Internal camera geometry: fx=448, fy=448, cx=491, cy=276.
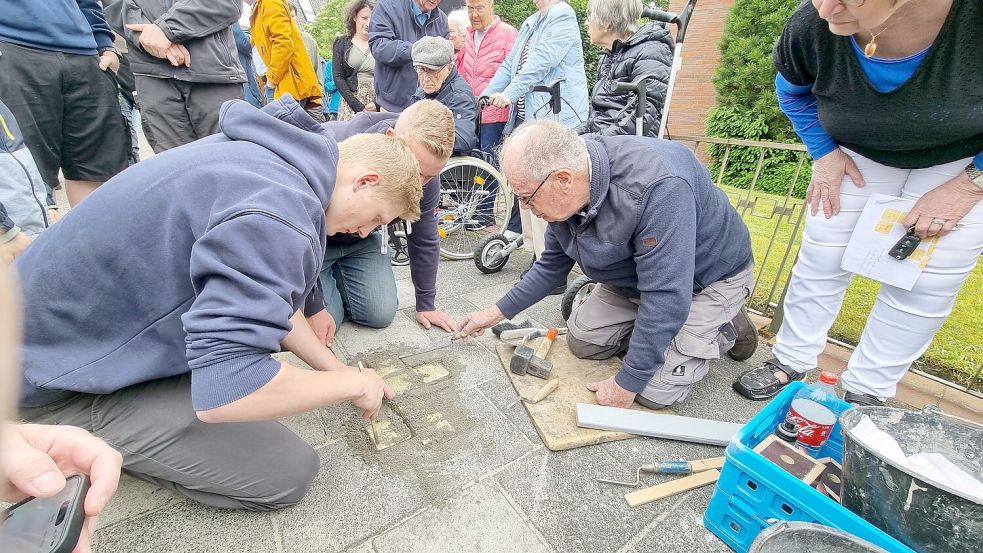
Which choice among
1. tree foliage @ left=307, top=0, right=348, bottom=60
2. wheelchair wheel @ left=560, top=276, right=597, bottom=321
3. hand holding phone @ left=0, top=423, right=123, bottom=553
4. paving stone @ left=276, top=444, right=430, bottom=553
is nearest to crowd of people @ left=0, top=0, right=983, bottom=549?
hand holding phone @ left=0, top=423, right=123, bottom=553

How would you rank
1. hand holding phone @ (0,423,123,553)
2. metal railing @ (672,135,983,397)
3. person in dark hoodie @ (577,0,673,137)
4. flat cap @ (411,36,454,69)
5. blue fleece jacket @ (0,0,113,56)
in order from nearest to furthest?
1. hand holding phone @ (0,423,123,553)
2. blue fleece jacket @ (0,0,113,56)
3. metal railing @ (672,135,983,397)
4. person in dark hoodie @ (577,0,673,137)
5. flat cap @ (411,36,454,69)

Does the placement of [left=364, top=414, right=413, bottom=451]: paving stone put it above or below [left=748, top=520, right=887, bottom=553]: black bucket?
below

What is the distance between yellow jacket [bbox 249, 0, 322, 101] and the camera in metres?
3.86

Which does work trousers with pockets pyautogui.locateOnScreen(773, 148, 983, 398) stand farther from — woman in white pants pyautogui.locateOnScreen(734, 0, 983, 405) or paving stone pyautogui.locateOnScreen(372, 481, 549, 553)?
paving stone pyautogui.locateOnScreen(372, 481, 549, 553)

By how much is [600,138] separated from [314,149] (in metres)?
1.35

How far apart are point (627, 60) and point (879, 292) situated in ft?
6.77

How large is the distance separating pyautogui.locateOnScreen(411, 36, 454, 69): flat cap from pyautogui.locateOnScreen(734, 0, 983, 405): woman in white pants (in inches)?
90.2

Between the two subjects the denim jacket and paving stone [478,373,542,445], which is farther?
the denim jacket

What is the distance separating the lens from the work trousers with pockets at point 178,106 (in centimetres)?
301

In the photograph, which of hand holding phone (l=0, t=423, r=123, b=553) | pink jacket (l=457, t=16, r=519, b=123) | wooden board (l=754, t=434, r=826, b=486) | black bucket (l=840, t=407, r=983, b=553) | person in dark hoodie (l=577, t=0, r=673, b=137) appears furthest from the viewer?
pink jacket (l=457, t=16, r=519, b=123)

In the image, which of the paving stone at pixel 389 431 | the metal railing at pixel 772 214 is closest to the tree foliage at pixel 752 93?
the metal railing at pixel 772 214

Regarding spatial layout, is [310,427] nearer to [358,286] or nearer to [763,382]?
[358,286]

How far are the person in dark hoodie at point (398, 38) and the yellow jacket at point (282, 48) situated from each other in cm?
64

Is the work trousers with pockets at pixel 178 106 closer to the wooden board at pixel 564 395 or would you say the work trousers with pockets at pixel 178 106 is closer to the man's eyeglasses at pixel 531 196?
the man's eyeglasses at pixel 531 196
